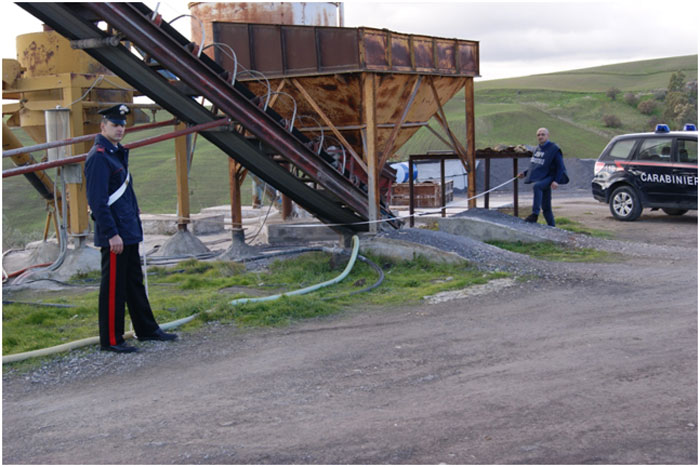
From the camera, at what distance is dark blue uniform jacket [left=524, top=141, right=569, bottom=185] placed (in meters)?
14.1

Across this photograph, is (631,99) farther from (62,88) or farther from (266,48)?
(62,88)

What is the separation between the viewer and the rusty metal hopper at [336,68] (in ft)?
38.7

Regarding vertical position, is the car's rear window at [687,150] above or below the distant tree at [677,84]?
below

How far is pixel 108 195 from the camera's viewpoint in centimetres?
702

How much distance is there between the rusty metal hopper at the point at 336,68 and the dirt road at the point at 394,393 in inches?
190

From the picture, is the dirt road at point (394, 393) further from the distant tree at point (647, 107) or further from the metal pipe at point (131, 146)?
the distant tree at point (647, 107)

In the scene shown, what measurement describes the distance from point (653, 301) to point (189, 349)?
4.95 meters

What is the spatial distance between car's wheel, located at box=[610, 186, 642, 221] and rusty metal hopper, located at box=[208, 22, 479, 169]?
580 cm

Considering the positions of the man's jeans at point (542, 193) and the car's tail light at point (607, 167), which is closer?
the man's jeans at point (542, 193)

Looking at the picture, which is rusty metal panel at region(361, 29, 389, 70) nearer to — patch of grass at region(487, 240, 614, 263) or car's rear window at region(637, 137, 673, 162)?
patch of grass at region(487, 240, 614, 263)

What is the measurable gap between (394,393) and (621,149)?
13.0 meters

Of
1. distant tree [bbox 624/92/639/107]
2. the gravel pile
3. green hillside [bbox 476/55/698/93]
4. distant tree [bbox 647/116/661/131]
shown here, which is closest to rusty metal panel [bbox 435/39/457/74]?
the gravel pile

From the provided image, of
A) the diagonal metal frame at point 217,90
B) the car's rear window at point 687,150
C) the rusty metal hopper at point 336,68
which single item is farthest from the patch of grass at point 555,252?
the car's rear window at point 687,150

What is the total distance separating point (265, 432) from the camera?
4.91m
